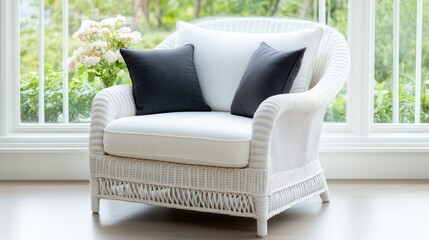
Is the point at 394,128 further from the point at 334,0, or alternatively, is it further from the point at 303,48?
the point at 303,48

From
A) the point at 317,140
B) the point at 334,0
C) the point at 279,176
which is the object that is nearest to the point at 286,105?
the point at 279,176

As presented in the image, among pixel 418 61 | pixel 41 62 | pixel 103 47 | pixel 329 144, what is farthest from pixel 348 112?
pixel 41 62

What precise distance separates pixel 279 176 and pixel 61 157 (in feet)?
5.45

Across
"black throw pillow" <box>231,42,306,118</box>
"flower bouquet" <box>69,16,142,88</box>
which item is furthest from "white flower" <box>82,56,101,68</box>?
"black throw pillow" <box>231,42,306,118</box>

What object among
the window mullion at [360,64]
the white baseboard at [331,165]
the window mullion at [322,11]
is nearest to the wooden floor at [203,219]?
the white baseboard at [331,165]

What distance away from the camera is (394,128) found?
5180 mm

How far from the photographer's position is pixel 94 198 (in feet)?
13.5

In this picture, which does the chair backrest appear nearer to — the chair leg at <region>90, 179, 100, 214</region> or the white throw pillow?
the white throw pillow

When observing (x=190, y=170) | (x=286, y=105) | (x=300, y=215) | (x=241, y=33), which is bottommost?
(x=300, y=215)

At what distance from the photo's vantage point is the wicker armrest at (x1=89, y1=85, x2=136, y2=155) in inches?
159

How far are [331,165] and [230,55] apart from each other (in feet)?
3.53

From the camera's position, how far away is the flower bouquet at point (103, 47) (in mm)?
4754

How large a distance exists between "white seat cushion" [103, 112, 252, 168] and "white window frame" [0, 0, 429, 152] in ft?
3.57

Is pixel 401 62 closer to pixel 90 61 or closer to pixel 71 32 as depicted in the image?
pixel 90 61
